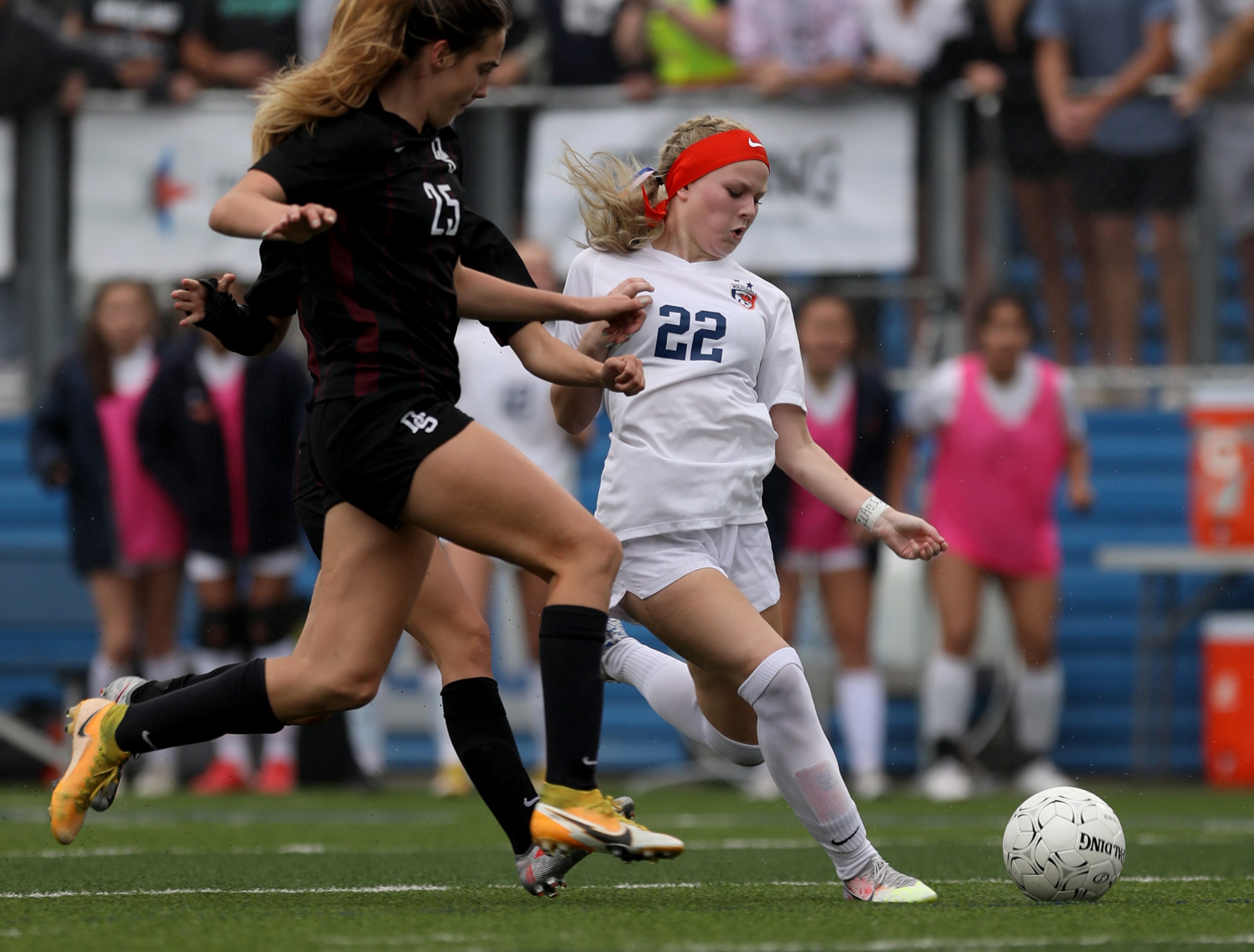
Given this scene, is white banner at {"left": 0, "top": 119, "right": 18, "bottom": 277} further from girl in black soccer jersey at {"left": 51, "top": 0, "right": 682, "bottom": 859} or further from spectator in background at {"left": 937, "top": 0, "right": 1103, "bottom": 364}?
girl in black soccer jersey at {"left": 51, "top": 0, "right": 682, "bottom": 859}

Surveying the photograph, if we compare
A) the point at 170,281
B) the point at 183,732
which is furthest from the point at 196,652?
the point at 183,732

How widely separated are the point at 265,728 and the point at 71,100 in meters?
7.11

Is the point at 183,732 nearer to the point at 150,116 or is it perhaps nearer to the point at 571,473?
the point at 571,473

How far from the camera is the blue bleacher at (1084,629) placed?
1009 cm

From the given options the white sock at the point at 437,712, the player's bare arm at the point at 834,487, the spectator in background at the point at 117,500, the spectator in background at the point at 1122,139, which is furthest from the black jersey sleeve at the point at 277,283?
the spectator in background at the point at 1122,139

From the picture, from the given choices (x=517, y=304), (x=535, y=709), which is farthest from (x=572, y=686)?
(x=535, y=709)

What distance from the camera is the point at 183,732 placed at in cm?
443

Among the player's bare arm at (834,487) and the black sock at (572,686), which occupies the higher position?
the player's bare arm at (834,487)

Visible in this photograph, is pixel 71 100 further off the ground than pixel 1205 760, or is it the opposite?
pixel 71 100

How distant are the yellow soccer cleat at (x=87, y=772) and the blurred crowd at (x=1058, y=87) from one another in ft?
19.8

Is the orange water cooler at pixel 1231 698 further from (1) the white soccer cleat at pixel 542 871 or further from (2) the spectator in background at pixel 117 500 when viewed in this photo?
(1) the white soccer cleat at pixel 542 871

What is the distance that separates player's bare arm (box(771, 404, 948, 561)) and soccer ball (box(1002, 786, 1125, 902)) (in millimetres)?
681

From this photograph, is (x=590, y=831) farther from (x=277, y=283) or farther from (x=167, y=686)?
(x=277, y=283)

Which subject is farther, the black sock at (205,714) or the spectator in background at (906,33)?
the spectator in background at (906,33)
